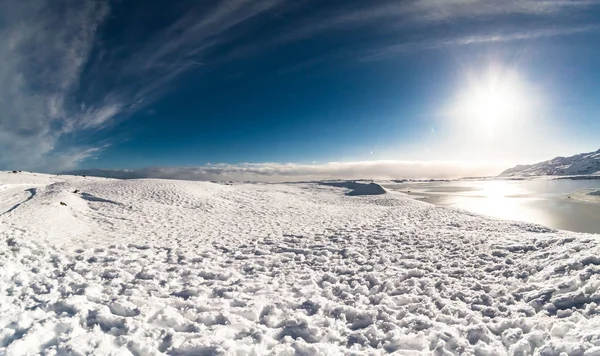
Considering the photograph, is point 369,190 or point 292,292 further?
point 369,190

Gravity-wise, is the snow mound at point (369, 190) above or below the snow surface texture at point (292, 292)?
above

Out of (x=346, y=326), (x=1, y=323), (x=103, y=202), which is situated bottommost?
(x=346, y=326)

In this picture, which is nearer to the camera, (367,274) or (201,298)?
(201,298)

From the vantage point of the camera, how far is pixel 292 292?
742 centimetres

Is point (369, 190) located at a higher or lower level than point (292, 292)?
higher

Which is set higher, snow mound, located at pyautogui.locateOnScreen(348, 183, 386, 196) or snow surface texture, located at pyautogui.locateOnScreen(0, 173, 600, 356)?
snow mound, located at pyautogui.locateOnScreen(348, 183, 386, 196)

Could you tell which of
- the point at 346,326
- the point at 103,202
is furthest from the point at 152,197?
the point at 346,326

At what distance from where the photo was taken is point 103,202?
21.7 meters

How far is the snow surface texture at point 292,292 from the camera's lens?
5035mm

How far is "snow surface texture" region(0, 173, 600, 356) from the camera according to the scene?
504cm

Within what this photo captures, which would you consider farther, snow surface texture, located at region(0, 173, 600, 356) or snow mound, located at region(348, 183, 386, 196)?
snow mound, located at region(348, 183, 386, 196)

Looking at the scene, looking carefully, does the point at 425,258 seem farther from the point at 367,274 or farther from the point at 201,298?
the point at 201,298

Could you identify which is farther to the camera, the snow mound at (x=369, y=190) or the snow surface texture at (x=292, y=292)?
the snow mound at (x=369, y=190)

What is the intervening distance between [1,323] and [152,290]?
8.81ft
